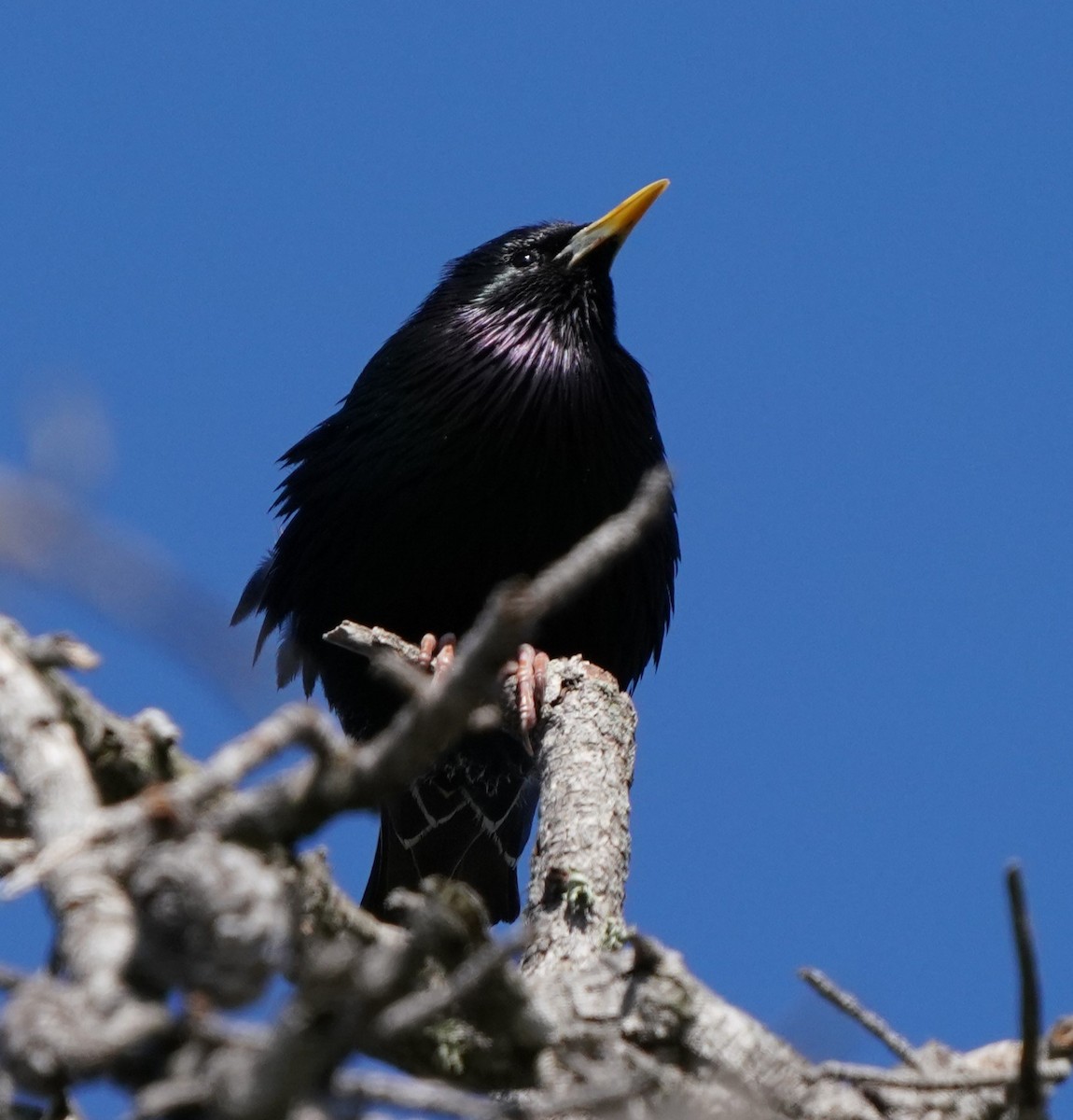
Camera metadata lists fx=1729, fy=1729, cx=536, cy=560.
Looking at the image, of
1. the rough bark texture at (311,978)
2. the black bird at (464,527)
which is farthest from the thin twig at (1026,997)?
the black bird at (464,527)

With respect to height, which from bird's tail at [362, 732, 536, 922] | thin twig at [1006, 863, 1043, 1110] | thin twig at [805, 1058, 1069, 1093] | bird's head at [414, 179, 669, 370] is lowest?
thin twig at [1006, 863, 1043, 1110]

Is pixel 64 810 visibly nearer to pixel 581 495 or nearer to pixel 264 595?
pixel 581 495

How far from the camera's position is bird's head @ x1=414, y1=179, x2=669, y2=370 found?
6344 millimetres

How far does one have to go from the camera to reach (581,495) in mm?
5770

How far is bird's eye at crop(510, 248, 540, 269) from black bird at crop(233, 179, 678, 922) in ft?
1.42

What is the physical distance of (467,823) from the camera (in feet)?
18.7

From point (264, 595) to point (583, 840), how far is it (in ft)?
9.15

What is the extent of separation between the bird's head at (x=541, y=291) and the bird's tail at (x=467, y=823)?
150 centimetres

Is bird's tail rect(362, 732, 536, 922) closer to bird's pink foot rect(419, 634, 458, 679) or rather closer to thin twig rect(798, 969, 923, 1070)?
bird's pink foot rect(419, 634, 458, 679)

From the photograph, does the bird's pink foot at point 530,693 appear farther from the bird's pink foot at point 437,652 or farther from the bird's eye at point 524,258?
the bird's eye at point 524,258

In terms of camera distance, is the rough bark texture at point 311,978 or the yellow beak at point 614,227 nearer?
the rough bark texture at point 311,978

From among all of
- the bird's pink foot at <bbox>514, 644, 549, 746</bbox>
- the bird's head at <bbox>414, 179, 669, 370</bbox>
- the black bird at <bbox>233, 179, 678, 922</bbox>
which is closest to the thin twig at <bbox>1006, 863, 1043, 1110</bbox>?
the bird's pink foot at <bbox>514, 644, 549, 746</bbox>

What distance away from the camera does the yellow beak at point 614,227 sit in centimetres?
674

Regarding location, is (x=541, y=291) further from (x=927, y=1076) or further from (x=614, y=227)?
(x=927, y=1076)
